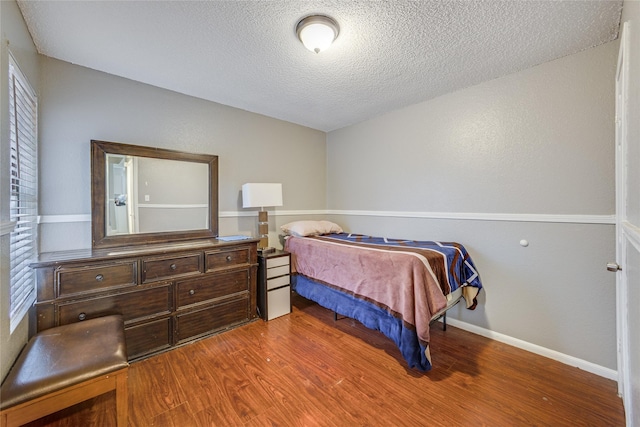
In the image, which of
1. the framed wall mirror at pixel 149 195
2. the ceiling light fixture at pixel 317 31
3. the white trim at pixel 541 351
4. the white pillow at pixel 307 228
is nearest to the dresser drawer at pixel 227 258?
the framed wall mirror at pixel 149 195

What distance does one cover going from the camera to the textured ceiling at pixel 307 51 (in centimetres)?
147

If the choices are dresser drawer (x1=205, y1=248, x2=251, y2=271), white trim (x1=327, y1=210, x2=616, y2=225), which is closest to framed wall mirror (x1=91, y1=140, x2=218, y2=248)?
dresser drawer (x1=205, y1=248, x2=251, y2=271)

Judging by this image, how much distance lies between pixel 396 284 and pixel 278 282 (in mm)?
1326

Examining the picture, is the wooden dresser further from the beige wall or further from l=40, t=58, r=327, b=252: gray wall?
l=40, t=58, r=327, b=252: gray wall

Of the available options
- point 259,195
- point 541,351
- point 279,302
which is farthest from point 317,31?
point 541,351

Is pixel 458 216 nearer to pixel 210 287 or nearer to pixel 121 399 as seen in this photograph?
pixel 210 287

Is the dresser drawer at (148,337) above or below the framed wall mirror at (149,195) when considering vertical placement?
below

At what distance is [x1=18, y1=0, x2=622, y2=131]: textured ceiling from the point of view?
1474mm

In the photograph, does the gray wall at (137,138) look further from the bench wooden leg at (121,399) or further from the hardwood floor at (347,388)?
the bench wooden leg at (121,399)

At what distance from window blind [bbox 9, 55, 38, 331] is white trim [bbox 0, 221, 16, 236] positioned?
0.07 m

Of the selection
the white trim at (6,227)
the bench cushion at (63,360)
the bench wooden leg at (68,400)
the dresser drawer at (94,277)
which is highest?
the white trim at (6,227)

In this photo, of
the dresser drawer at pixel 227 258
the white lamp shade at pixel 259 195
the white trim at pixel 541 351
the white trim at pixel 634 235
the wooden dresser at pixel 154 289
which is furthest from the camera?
the white lamp shade at pixel 259 195

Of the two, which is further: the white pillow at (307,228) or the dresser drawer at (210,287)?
the white pillow at (307,228)

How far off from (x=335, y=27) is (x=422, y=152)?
1.65m
